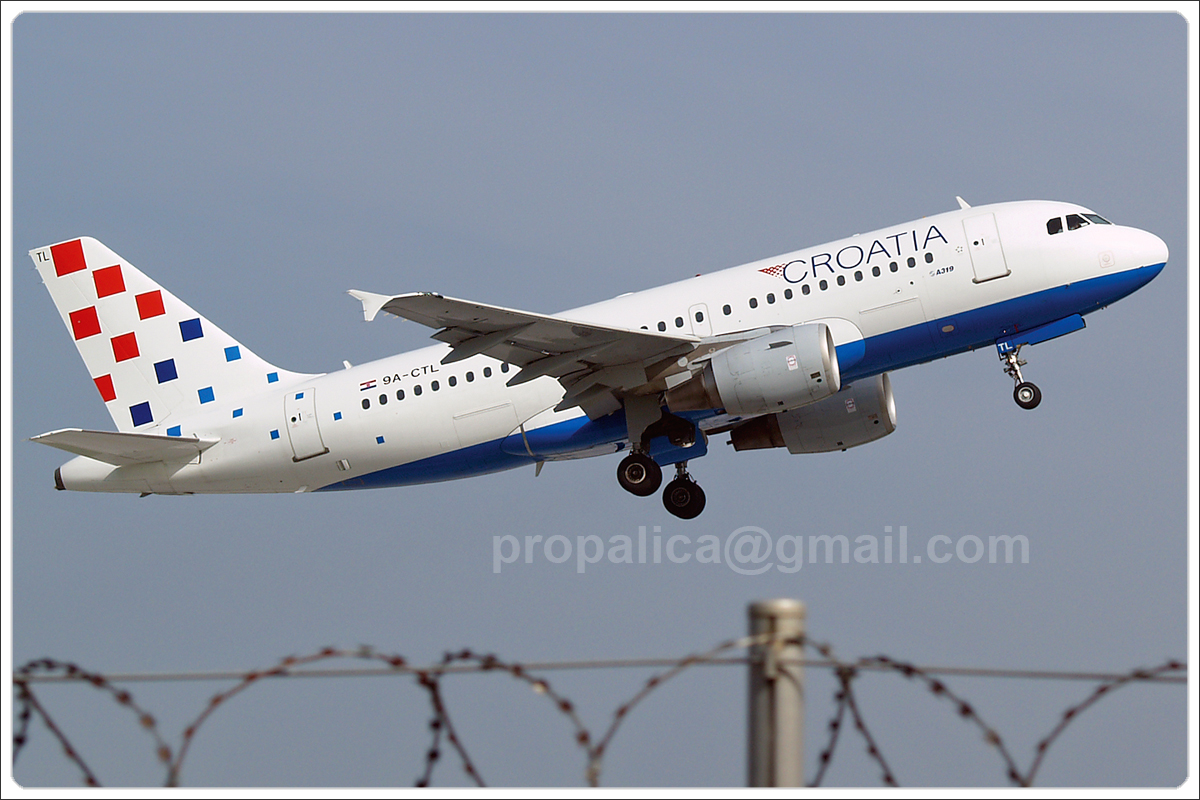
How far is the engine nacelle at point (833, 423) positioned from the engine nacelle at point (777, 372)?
13.5 ft

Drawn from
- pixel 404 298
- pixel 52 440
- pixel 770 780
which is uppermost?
pixel 404 298

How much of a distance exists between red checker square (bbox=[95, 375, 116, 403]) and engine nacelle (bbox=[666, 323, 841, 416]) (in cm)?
1496

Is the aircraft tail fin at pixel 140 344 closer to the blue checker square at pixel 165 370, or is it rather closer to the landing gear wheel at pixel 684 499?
the blue checker square at pixel 165 370

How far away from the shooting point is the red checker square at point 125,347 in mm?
31422

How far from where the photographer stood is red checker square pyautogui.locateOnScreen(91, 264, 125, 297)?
106ft

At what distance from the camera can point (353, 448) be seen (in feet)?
91.5

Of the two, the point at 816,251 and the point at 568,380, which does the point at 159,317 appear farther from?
the point at 816,251

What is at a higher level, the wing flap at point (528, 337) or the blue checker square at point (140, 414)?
the wing flap at point (528, 337)

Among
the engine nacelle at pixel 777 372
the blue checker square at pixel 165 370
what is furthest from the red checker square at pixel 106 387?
the engine nacelle at pixel 777 372

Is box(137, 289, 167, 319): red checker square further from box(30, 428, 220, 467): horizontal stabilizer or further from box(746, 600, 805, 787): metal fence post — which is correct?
box(746, 600, 805, 787): metal fence post

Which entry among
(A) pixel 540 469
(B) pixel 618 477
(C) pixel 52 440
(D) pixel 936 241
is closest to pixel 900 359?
(D) pixel 936 241

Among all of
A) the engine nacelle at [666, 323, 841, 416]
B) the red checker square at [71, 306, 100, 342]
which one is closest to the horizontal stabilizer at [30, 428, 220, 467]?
the red checker square at [71, 306, 100, 342]

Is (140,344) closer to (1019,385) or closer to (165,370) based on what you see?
(165,370)

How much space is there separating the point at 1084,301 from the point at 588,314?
9.85 meters
